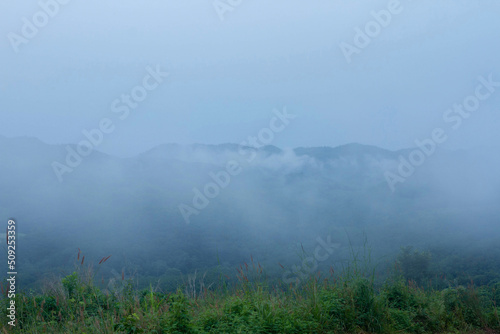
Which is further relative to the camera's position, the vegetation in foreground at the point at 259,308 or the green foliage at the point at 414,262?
the green foliage at the point at 414,262

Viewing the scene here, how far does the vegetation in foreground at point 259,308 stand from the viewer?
5.11 metres

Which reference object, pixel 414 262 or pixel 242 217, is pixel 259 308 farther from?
pixel 242 217

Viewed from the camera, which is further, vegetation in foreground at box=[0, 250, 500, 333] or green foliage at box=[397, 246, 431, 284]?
green foliage at box=[397, 246, 431, 284]

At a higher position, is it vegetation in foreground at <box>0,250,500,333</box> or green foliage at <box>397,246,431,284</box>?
vegetation in foreground at <box>0,250,500,333</box>

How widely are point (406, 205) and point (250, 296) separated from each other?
73.2 meters

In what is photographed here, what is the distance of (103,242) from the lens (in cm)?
6016

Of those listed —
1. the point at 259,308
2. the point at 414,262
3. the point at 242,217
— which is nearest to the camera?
the point at 259,308

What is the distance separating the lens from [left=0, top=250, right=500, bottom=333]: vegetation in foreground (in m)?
5.11

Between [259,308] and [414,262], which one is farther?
[414,262]

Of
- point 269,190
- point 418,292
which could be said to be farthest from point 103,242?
point 418,292

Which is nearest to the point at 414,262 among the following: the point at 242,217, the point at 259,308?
the point at 259,308

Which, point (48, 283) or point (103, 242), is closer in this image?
point (48, 283)

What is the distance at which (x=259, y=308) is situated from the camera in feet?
18.1

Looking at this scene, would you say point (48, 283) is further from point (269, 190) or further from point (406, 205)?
point (269, 190)
